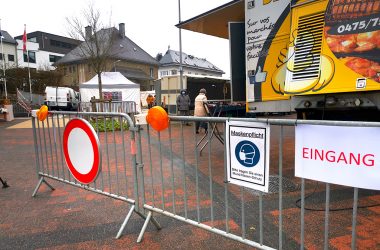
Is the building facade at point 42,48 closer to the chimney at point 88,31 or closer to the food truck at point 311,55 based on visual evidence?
the chimney at point 88,31

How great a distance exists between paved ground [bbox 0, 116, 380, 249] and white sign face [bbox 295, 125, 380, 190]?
1.17 meters

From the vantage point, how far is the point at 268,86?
5.77m

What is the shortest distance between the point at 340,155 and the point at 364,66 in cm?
258

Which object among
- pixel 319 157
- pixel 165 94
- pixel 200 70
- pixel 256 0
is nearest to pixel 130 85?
pixel 165 94

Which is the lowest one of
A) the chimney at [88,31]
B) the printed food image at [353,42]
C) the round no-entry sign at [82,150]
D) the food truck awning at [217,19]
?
the round no-entry sign at [82,150]

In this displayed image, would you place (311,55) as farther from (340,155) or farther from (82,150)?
(82,150)

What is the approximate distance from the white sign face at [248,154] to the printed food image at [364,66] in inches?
97.3

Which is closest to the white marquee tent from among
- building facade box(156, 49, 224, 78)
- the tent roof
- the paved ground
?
the tent roof

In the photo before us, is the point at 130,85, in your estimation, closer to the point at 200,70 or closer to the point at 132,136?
the point at 132,136

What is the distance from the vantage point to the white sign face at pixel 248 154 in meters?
2.33

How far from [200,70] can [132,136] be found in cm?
7691

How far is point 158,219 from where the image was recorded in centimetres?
362

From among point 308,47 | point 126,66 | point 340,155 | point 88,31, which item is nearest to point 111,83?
point 88,31

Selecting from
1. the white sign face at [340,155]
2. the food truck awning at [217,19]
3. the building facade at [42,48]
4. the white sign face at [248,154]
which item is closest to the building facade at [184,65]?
the building facade at [42,48]
